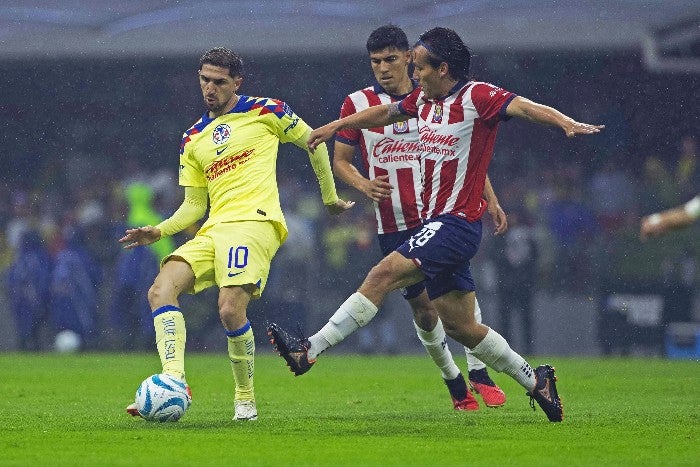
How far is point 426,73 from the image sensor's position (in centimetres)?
771

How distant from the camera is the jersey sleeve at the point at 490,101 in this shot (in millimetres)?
7451

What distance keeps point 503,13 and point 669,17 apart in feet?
6.75

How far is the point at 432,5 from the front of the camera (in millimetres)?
17047

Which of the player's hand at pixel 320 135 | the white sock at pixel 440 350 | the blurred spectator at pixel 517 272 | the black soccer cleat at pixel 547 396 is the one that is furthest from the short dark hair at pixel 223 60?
the blurred spectator at pixel 517 272

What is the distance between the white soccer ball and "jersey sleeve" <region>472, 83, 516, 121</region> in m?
11.5

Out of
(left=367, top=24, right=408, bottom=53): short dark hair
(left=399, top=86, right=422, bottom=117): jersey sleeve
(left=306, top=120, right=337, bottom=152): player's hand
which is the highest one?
(left=367, top=24, right=408, bottom=53): short dark hair

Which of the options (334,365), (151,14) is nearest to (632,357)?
(334,365)

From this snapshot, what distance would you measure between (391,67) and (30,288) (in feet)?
34.6

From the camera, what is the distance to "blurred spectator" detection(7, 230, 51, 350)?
18281 millimetres

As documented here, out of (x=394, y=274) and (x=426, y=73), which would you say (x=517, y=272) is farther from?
(x=394, y=274)

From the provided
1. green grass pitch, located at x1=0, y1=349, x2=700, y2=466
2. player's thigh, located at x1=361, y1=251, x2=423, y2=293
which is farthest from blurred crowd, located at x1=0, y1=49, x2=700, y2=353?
player's thigh, located at x1=361, y1=251, x2=423, y2=293

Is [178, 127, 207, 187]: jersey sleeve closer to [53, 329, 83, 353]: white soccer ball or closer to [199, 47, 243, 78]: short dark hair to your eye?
[199, 47, 243, 78]: short dark hair

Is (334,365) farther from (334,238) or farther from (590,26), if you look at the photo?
(590,26)

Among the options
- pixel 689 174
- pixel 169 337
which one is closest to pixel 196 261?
pixel 169 337
